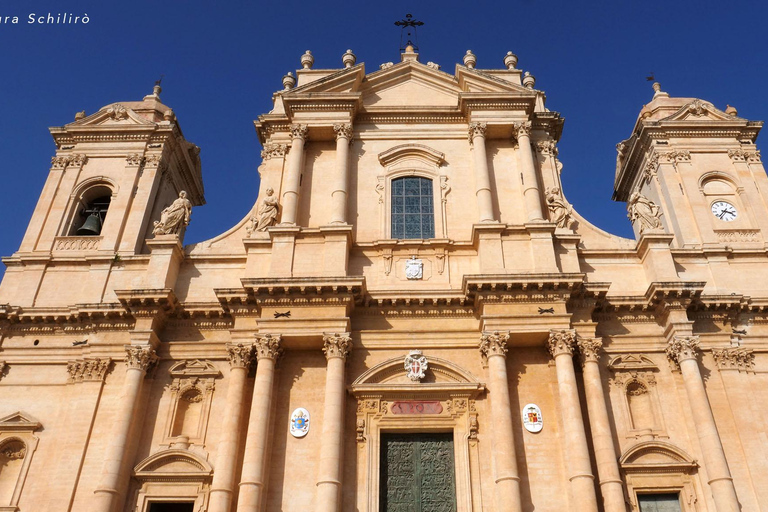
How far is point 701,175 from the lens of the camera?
22000 millimetres

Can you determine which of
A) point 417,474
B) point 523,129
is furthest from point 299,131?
point 417,474

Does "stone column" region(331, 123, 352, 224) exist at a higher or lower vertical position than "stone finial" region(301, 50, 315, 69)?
lower

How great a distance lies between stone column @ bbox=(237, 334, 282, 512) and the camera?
1449 centimetres

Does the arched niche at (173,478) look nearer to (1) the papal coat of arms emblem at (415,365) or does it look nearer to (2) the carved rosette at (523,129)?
(1) the papal coat of arms emblem at (415,365)

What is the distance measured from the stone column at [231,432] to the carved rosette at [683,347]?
10.3 metres

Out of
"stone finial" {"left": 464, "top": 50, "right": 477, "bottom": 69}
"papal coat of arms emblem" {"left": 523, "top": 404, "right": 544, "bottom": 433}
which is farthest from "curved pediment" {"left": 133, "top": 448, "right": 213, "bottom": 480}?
"stone finial" {"left": 464, "top": 50, "right": 477, "bottom": 69}

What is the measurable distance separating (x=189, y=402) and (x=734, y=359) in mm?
13625

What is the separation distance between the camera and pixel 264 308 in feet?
55.3

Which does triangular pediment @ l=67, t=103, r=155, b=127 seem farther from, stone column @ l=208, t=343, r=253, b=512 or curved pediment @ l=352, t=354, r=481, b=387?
curved pediment @ l=352, t=354, r=481, b=387

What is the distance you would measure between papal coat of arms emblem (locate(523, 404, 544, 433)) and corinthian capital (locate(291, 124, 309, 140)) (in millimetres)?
10165

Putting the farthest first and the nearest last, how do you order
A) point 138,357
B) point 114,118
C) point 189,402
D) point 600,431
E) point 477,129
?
point 114,118 < point 477,129 < point 189,402 < point 138,357 < point 600,431

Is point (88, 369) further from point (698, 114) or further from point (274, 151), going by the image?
point (698, 114)

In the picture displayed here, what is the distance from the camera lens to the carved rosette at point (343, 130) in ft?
67.1

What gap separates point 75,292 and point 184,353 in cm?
416
